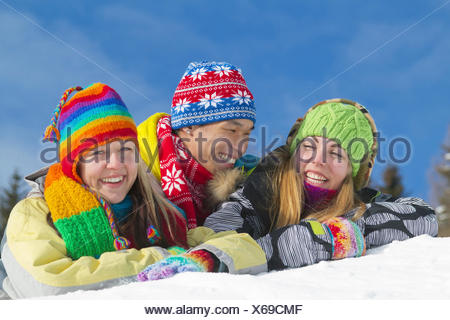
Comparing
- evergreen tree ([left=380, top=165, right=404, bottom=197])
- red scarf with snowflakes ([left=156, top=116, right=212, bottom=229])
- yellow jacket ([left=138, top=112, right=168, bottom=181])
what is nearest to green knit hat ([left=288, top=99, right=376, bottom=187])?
red scarf with snowflakes ([left=156, top=116, right=212, bottom=229])

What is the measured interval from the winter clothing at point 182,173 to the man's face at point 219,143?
8cm

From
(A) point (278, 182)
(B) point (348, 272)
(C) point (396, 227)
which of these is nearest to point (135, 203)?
(A) point (278, 182)

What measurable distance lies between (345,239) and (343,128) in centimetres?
119

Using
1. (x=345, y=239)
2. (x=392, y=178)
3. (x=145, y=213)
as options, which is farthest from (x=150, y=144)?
(x=392, y=178)

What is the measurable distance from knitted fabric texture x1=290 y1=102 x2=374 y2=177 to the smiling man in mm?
609

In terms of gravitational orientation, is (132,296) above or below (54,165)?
below

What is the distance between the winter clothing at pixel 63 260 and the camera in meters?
2.60

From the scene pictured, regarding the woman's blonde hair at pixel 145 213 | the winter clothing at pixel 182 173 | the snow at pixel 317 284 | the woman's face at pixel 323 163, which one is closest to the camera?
the snow at pixel 317 284

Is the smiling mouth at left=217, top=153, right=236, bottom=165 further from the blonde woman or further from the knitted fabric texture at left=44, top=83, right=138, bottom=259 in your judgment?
the knitted fabric texture at left=44, top=83, right=138, bottom=259

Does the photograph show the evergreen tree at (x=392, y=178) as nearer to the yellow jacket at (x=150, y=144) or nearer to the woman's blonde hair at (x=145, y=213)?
the yellow jacket at (x=150, y=144)

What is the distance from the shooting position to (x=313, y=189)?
4035 mm

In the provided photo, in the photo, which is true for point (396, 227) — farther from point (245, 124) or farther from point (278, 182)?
point (245, 124)

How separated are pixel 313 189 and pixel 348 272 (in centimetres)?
143

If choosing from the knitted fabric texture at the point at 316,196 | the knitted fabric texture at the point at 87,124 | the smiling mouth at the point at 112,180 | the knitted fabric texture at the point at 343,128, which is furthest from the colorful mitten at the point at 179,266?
Answer: the knitted fabric texture at the point at 343,128
